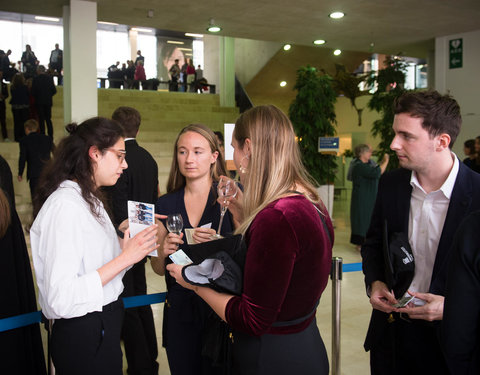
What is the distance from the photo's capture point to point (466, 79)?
404 inches

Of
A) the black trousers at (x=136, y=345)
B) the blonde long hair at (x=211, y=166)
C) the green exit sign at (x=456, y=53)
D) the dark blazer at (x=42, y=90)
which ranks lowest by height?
the black trousers at (x=136, y=345)

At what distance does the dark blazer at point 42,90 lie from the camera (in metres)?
10.3

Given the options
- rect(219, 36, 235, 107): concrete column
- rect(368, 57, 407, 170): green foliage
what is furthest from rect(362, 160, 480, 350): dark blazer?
rect(219, 36, 235, 107): concrete column

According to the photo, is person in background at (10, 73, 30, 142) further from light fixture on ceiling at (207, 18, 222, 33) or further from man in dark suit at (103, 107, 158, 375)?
man in dark suit at (103, 107, 158, 375)

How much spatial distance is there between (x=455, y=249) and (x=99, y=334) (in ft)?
4.17

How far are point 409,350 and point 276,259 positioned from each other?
36.5 inches

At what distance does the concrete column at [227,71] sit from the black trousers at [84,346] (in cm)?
1389

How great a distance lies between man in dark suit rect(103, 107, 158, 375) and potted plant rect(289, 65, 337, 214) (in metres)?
5.39

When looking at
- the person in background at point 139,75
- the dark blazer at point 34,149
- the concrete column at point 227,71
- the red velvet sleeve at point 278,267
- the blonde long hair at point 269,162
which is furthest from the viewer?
the person in background at point 139,75

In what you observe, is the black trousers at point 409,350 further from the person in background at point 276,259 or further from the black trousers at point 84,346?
the black trousers at point 84,346

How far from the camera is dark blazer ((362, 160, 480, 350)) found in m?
1.89

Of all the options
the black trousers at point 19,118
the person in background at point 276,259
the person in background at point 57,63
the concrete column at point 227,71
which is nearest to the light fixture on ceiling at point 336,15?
the concrete column at point 227,71

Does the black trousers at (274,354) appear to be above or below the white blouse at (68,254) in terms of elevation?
below

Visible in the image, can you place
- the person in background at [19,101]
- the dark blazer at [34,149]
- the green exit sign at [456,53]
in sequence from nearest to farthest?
the dark blazer at [34,149] < the green exit sign at [456,53] < the person in background at [19,101]
